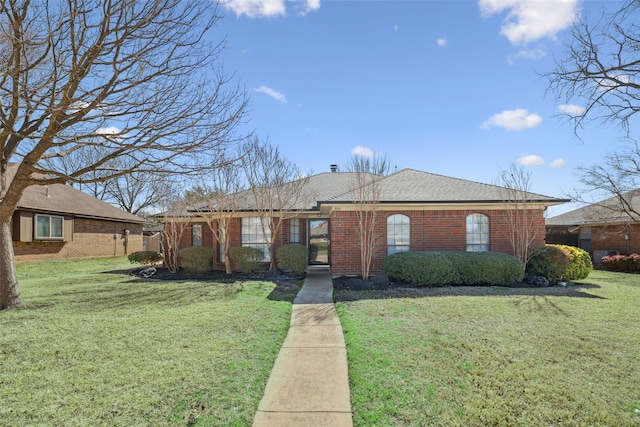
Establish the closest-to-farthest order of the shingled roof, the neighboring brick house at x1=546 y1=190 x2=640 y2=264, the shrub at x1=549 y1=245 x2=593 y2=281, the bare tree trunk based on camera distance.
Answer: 1. the bare tree trunk
2. the shrub at x1=549 y1=245 x2=593 y2=281
3. the shingled roof
4. the neighboring brick house at x1=546 y1=190 x2=640 y2=264

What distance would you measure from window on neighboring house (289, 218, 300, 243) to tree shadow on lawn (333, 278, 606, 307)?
5161 mm

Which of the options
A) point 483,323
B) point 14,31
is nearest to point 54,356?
point 14,31

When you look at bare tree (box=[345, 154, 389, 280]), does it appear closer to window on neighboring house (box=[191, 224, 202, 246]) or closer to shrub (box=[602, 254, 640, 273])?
window on neighboring house (box=[191, 224, 202, 246])

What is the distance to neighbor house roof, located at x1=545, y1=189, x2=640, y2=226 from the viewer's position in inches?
771

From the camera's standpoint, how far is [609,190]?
60.0 feet

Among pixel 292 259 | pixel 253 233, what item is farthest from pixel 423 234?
pixel 253 233

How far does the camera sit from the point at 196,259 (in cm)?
1534

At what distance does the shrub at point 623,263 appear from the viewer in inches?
720

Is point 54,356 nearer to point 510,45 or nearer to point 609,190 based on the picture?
point 510,45

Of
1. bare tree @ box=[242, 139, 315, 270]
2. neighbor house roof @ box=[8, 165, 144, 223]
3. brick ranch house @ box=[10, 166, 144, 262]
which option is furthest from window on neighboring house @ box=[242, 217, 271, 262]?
brick ranch house @ box=[10, 166, 144, 262]

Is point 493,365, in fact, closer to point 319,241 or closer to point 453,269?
point 453,269

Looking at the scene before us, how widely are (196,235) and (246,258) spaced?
429 cm

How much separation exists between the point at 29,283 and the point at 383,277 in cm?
1215

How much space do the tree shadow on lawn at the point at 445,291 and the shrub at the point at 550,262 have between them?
60 centimetres
